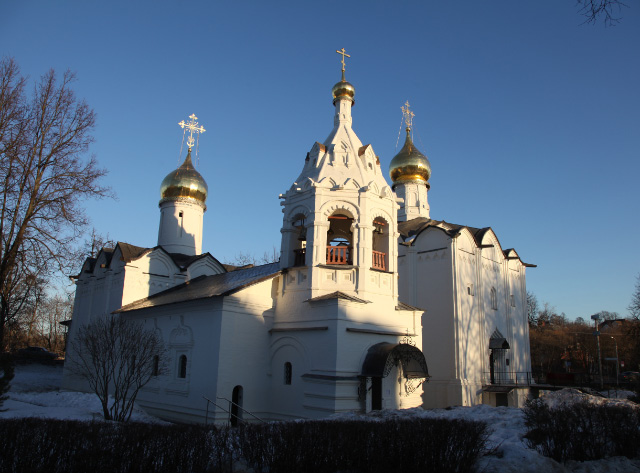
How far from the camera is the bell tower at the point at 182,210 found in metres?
23.8

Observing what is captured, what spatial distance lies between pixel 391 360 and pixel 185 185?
14.6 m

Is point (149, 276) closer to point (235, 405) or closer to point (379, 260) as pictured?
point (235, 405)

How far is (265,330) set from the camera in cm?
1482

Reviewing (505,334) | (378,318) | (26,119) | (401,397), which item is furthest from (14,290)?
(505,334)

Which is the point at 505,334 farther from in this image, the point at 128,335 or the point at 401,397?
the point at 128,335

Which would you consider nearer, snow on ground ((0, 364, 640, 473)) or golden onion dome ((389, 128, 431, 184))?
snow on ground ((0, 364, 640, 473))

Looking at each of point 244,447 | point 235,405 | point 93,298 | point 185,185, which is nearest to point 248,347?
point 235,405

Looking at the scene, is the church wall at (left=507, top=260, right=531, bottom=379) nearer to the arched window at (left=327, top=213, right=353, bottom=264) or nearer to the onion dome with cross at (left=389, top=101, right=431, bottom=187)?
the onion dome with cross at (left=389, top=101, right=431, bottom=187)

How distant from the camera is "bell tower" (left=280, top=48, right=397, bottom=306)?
555 inches

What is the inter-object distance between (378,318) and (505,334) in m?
8.68

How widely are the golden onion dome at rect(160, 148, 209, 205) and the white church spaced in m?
4.08

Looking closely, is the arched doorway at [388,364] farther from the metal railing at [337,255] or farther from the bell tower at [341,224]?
the metal railing at [337,255]

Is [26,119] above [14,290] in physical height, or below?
above

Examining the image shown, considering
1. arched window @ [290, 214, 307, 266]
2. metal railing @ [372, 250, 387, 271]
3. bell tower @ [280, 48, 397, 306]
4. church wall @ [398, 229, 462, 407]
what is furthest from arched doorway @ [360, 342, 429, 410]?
church wall @ [398, 229, 462, 407]
